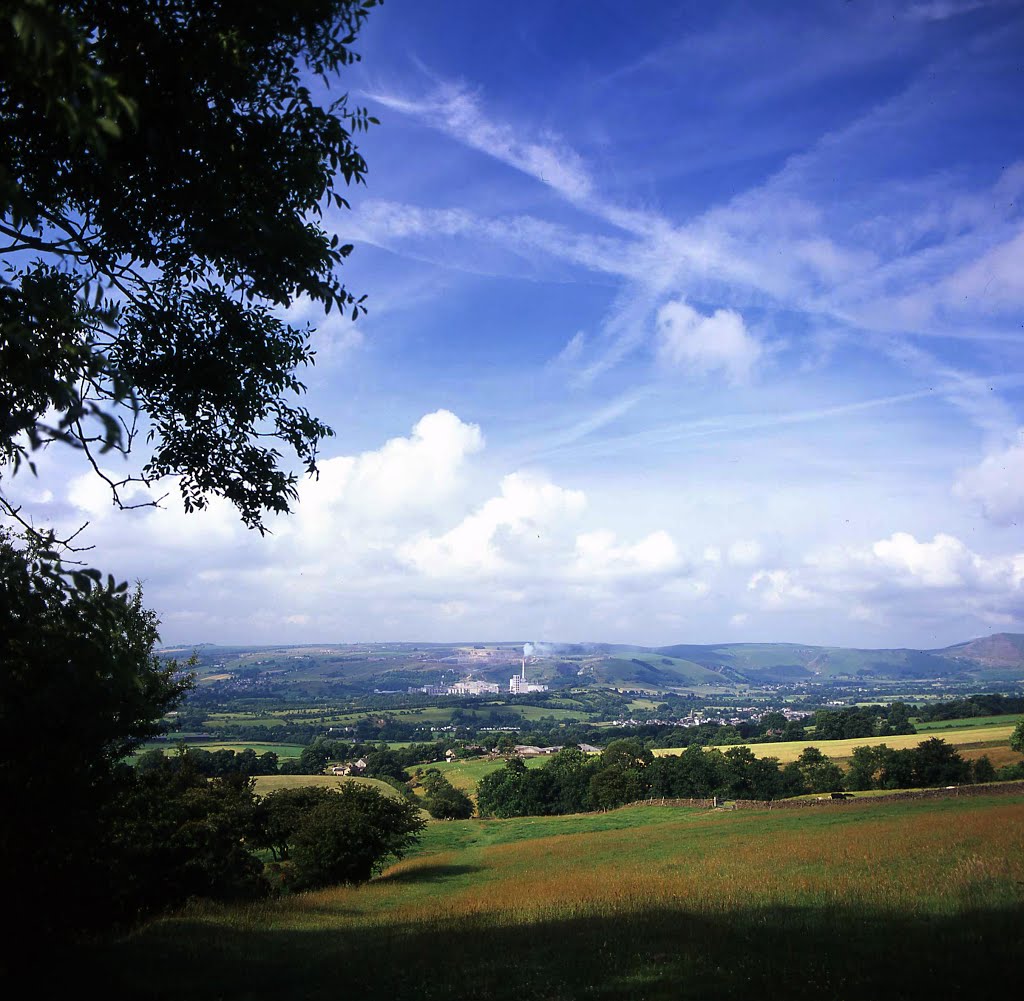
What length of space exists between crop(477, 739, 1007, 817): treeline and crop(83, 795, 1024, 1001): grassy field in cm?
4133

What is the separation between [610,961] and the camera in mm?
10086

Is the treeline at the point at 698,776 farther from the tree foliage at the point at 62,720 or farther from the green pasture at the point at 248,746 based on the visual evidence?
the tree foliage at the point at 62,720

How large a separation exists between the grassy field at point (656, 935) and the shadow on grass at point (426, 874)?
4816mm

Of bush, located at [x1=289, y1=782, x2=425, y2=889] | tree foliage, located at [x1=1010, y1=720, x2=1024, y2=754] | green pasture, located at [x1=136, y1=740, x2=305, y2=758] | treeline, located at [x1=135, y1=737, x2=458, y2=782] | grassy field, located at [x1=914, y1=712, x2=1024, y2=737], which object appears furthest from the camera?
green pasture, located at [x1=136, y1=740, x2=305, y2=758]

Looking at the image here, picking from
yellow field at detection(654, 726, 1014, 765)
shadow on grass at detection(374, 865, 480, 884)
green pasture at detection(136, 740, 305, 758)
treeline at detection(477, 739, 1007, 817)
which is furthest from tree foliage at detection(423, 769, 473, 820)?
shadow on grass at detection(374, 865, 480, 884)

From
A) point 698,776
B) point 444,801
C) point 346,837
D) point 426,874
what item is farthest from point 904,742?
point 346,837

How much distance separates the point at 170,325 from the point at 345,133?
9.13 ft

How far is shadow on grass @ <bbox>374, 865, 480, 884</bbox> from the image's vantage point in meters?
29.5

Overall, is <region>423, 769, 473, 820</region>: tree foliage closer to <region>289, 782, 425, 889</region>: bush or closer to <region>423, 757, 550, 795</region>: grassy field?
<region>423, 757, 550, 795</region>: grassy field

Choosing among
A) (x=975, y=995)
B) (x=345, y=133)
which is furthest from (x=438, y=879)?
(x=345, y=133)

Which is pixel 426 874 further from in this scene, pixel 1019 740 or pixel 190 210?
pixel 1019 740

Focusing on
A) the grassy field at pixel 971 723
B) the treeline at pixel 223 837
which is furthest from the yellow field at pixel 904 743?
the treeline at pixel 223 837

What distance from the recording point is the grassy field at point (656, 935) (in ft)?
28.6

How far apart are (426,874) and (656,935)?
22.6 m
